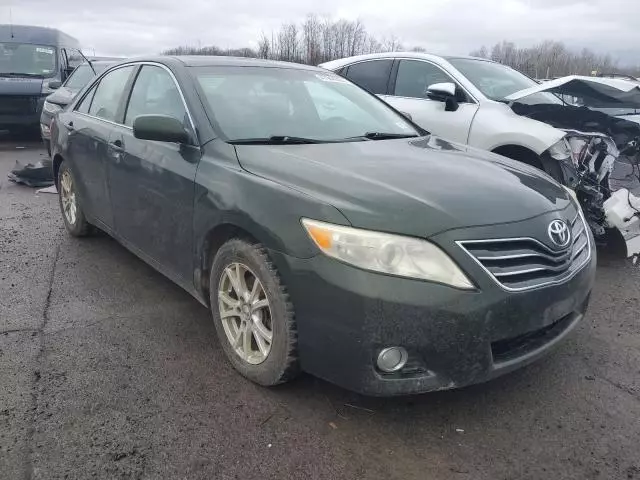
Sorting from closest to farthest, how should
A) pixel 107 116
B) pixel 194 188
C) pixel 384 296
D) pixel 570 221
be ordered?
pixel 384 296 < pixel 570 221 < pixel 194 188 < pixel 107 116

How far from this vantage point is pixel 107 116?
447 centimetres

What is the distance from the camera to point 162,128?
3219 millimetres

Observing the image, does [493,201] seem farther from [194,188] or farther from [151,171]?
[151,171]

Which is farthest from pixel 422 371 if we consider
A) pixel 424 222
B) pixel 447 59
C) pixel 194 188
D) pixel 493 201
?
pixel 447 59

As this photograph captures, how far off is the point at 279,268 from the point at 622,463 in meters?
1.65

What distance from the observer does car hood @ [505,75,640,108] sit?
5.62 meters

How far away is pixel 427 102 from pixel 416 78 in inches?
19.1

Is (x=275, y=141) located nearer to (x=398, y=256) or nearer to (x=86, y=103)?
(x=398, y=256)

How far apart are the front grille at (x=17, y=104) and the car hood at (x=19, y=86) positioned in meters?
0.09

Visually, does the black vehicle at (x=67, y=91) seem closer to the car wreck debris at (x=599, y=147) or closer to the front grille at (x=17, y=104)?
the front grille at (x=17, y=104)

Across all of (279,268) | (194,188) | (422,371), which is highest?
(194,188)

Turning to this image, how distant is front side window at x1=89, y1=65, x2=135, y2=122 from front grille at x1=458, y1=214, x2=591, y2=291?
9.87 ft

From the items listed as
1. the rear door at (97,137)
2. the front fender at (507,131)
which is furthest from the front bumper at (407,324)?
the front fender at (507,131)

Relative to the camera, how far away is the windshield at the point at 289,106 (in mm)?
3422
